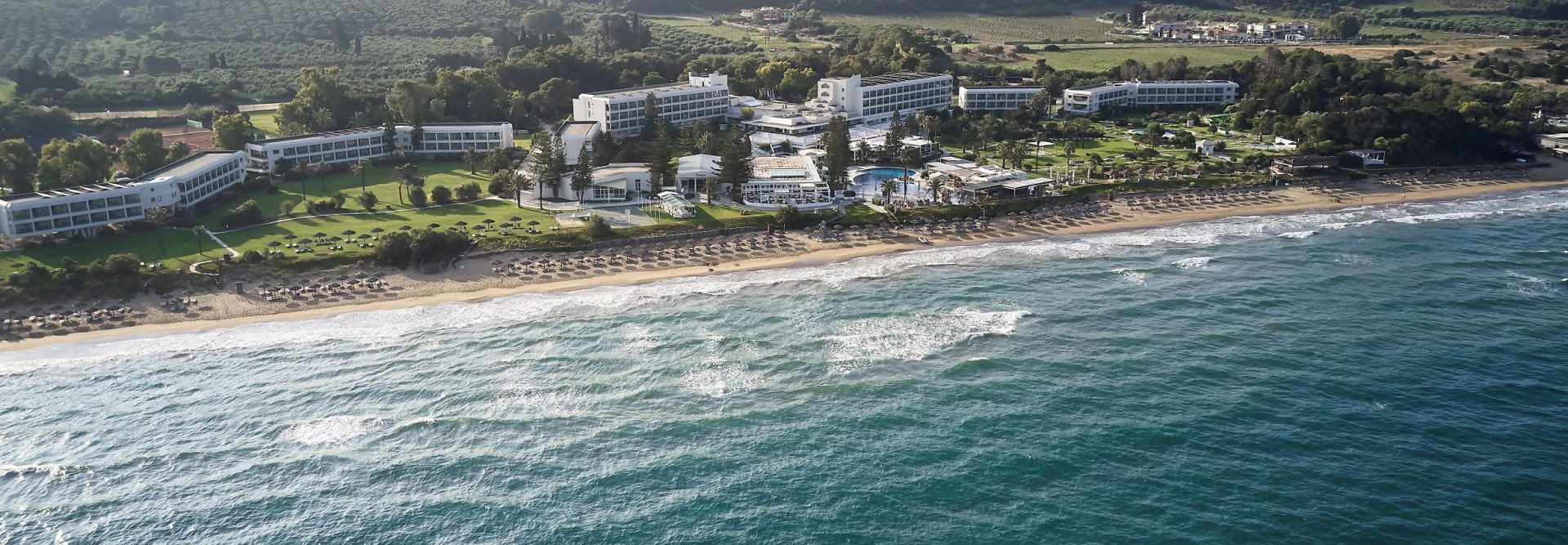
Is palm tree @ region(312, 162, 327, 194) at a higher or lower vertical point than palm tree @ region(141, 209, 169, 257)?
higher

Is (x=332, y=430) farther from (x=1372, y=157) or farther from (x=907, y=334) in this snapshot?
(x=1372, y=157)

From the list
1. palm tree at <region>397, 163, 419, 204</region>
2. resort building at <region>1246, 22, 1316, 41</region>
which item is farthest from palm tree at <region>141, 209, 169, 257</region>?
resort building at <region>1246, 22, 1316, 41</region>

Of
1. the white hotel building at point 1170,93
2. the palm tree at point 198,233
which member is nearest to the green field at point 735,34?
the white hotel building at point 1170,93

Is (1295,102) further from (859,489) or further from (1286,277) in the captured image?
(859,489)

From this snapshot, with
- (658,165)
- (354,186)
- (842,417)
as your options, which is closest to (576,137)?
(658,165)

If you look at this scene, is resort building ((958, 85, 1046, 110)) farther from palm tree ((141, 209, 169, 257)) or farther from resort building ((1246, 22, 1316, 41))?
palm tree ((141, 209, 169, 257))
